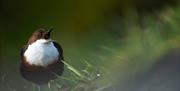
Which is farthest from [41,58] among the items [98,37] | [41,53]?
[98,37]

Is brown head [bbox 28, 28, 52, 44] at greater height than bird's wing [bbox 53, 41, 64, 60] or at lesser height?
greater

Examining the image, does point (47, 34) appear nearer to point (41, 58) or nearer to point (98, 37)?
point (41, 58)

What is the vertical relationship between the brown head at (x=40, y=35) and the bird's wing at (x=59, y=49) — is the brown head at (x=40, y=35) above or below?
above

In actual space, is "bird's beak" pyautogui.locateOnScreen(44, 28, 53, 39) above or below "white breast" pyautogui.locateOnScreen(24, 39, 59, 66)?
above
